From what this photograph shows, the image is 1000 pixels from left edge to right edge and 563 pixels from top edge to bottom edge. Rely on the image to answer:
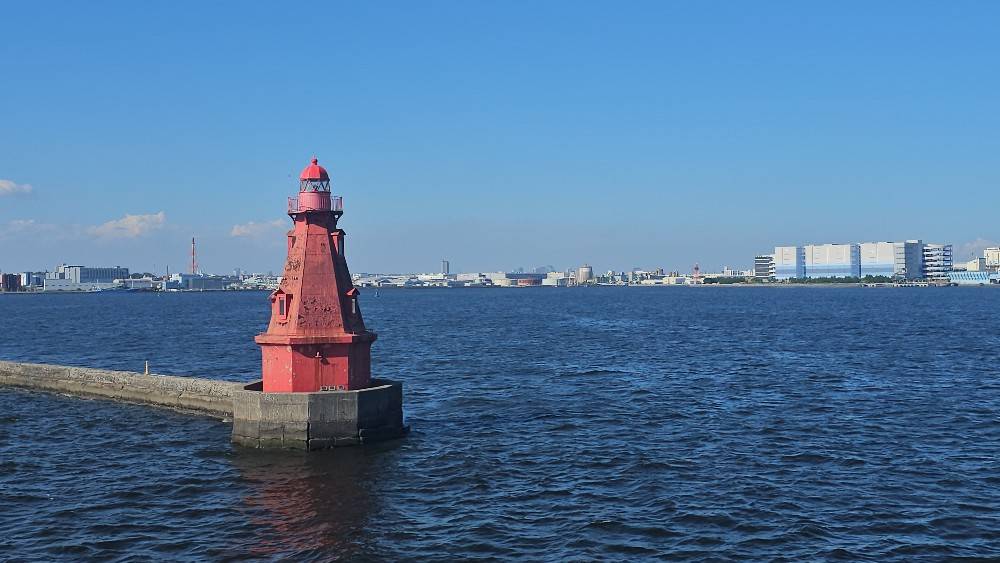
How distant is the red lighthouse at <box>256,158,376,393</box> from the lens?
96.4 ft

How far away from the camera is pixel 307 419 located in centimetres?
2884

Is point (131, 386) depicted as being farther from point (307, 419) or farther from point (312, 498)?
point (312, 498)

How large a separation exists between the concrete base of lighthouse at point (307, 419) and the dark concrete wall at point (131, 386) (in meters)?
3.84

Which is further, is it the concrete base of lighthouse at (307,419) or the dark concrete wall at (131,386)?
the dark concrete wall at (131,386)

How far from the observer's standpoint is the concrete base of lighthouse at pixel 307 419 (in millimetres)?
28844

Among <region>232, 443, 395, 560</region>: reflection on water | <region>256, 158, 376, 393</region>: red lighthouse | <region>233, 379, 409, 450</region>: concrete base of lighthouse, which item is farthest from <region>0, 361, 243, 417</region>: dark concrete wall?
<region>232, 443, 395, 560</region>: reflection on water

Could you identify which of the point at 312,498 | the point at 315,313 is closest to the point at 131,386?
the point at 315,313

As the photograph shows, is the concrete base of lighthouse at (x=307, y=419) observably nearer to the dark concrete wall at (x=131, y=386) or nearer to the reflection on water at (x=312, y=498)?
the reflection on water at (x=312, y=498)

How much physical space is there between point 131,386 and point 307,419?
53.2ft

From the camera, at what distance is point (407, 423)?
113 feet

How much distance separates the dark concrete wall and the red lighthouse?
4.68 meters

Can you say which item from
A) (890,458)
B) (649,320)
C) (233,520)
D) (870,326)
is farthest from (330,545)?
(649,320)

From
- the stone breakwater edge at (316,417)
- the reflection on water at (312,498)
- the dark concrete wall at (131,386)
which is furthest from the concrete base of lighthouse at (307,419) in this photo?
the dark concrete wall at (131,386)

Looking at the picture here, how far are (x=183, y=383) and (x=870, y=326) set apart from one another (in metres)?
73.2
